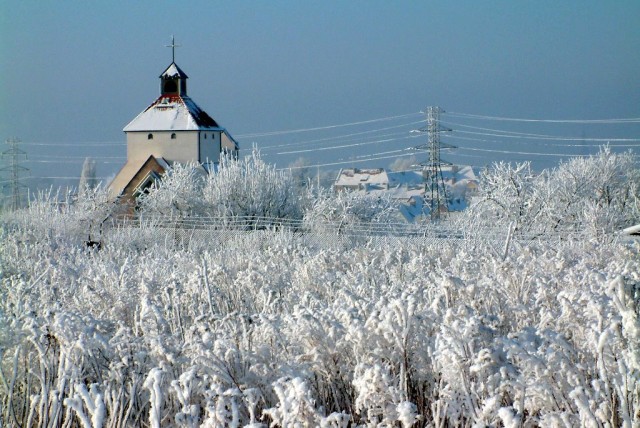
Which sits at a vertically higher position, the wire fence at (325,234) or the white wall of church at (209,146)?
the white wall of church at (209,146)

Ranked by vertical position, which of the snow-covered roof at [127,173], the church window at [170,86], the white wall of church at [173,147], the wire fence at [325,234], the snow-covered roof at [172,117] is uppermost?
the church window at [170,86]

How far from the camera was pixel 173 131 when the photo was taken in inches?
1845

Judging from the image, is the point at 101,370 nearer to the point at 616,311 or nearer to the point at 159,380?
the point at 159,380

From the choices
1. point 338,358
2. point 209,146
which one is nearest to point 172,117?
point 209,146

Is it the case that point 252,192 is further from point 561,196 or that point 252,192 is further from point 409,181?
point 409,181

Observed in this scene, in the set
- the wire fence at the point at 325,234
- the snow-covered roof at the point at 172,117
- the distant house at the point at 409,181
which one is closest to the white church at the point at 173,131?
the snow-covered roof at the point at 172,117

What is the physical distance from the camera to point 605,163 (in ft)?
120

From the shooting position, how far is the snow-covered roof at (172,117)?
47125mm

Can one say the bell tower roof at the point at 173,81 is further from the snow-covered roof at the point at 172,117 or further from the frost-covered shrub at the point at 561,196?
the frost-covered shrub at the point at 561,196

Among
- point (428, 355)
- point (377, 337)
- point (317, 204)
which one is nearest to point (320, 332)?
point (377, 337)

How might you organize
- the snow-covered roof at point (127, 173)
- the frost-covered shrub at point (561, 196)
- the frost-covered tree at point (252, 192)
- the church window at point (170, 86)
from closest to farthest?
the frost-covered shrub at point (561, 196)
the frost-covered tree at point (252, 192)
the snow-covered roof at point (127, 173)
the church window at point (170, 86)

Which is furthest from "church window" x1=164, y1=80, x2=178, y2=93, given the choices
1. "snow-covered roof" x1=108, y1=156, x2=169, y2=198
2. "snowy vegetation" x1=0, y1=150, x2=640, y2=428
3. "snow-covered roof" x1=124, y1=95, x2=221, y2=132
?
"snowy vegetation" x1=0, y1=150, x2=640, y2=428

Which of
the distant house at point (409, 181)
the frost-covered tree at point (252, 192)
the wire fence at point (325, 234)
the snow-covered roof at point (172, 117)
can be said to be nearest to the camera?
the wire fence at point (325, 234)

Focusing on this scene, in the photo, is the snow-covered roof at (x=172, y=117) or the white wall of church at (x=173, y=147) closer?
the white wall of church at (x=173, y=147)
